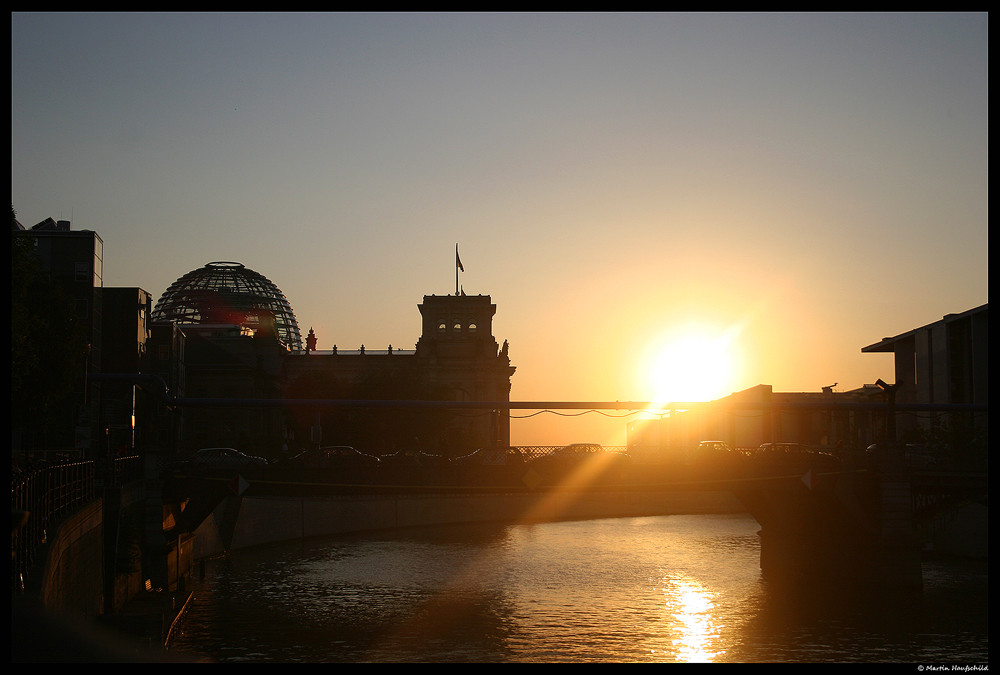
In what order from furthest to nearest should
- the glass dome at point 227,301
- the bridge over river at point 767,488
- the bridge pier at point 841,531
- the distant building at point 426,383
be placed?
1. the glass dome at point 227,301
2. the distant building at point 426,383
3. the bridge pier at point 841,531
4. the bridge over river at point 767,488

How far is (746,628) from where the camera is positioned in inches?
1420

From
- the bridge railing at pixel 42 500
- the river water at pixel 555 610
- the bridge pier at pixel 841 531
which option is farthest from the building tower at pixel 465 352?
the bridge railing at pixel 42 500

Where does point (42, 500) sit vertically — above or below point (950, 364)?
below

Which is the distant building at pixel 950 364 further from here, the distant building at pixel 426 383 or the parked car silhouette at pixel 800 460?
the distant building at pixel 426 383

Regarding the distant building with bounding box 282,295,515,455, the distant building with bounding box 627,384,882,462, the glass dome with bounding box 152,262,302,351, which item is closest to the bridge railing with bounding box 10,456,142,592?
the distant building with bounding box 282,295,515,455

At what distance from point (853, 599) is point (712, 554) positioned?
17.3 meters

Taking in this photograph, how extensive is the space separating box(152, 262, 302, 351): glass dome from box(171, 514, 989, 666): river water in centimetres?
10643

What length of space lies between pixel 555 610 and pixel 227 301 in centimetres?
13359

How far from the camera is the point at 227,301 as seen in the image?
536 ft

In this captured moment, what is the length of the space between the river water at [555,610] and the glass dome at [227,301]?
349ft

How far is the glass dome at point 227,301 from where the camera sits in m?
162

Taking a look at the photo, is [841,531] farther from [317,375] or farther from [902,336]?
[317,375]

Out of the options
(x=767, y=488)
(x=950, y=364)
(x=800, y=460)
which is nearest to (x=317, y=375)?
(x=950, y=364)
